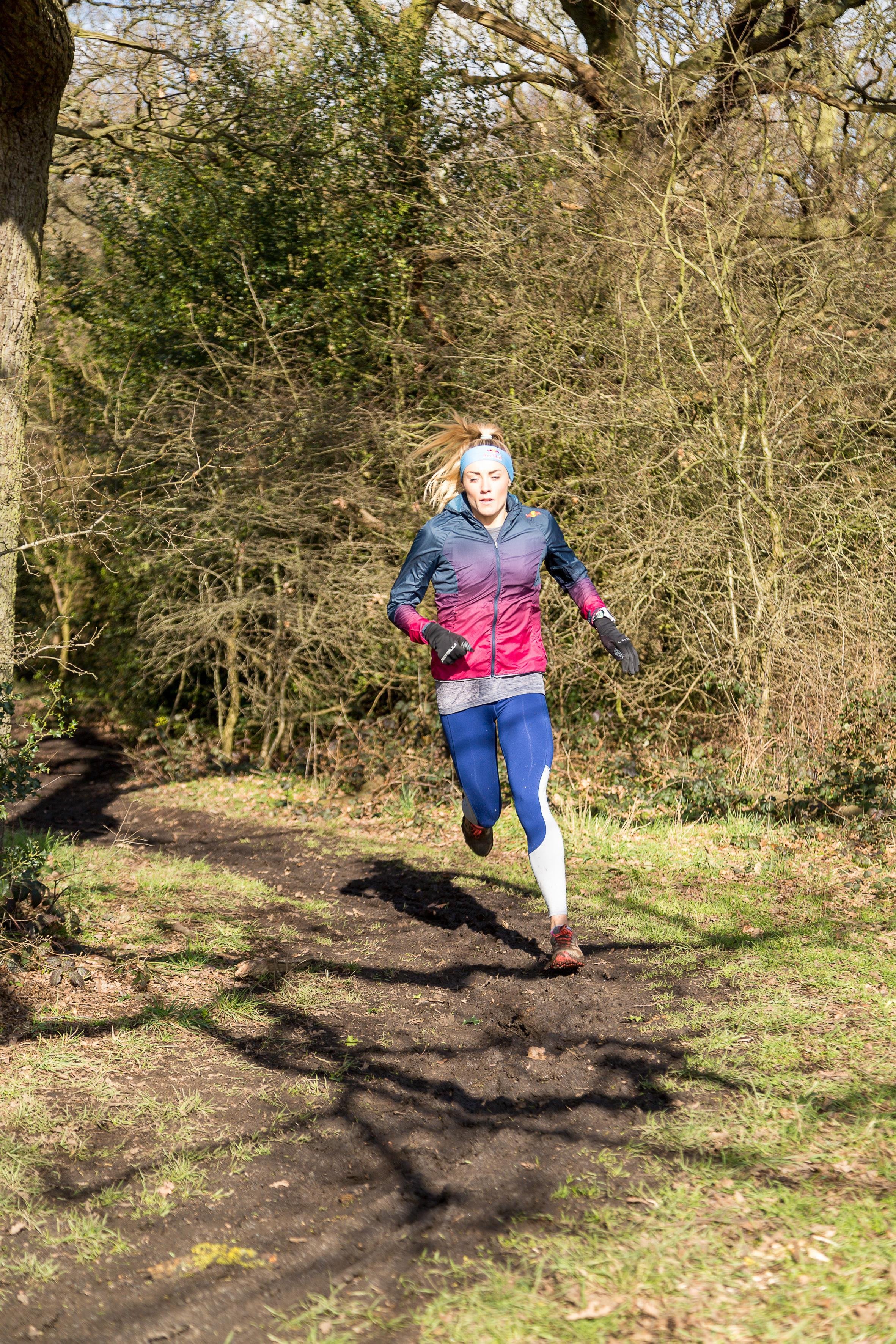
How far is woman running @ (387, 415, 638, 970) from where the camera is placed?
467cm

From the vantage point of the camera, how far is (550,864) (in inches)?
182

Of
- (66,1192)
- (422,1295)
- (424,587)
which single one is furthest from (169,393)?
(422,1295)

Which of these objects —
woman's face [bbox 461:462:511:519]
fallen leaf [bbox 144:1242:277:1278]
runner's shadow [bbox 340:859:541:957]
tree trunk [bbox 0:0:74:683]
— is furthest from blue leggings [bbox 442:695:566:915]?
fallen leaf [bbox 144:1242:277:1278]

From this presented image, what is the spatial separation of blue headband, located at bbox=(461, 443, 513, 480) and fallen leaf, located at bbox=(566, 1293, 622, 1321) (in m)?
3.22

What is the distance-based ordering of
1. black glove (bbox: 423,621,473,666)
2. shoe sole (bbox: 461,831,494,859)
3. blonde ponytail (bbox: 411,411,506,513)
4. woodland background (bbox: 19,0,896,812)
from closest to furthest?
1. black glove (bbox: 423,621,473,666)
2. blonde ponytail (bbox: 411,411,506,513)
3. shoe sole (bbox: 461,831,494,859)
4. woodland background (bbox: 19,0,896,812)

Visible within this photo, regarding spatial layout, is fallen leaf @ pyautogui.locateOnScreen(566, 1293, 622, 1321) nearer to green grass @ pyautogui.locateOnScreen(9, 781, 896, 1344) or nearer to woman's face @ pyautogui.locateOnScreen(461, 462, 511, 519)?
green grass @ pyautogui.locateOnScreen(9, 781, 896, 1344)

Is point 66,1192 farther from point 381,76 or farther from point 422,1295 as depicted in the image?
point 381,76

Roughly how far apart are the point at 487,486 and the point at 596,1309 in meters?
3.20

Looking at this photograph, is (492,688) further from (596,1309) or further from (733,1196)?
(596,1309)

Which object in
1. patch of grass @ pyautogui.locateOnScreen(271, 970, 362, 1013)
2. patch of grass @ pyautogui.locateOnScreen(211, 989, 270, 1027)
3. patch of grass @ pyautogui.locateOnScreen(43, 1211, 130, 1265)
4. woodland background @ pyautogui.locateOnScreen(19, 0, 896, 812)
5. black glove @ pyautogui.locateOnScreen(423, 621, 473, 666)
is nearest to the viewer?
patch of grass @ pyautogui.locateOnScreen(43, 1211, 130, 1265)

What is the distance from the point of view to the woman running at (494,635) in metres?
4.67

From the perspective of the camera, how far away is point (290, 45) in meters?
9.67

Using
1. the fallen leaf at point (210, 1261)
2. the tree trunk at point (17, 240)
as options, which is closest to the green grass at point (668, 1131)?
the fallen leaf at point (210, 1261)

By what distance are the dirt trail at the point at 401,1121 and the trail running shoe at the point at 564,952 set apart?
88 millimetres
